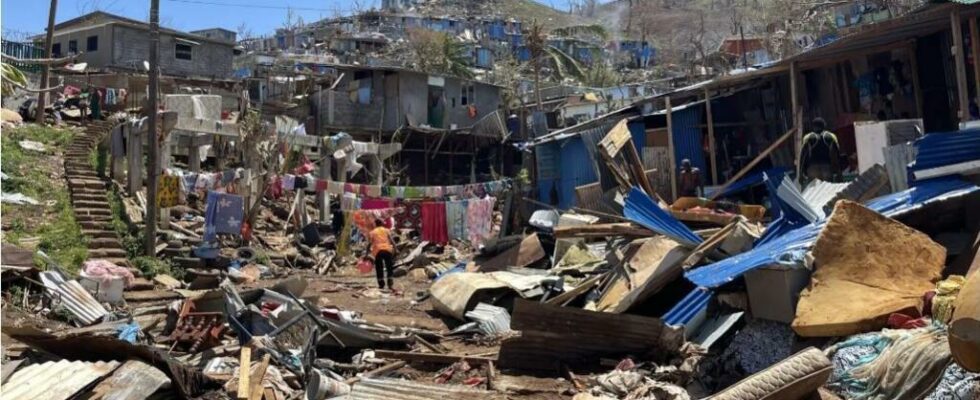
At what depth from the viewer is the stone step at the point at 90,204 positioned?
1767 centimetres

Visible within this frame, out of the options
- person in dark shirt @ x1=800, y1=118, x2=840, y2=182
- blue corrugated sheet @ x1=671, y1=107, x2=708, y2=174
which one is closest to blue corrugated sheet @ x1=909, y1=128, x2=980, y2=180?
person in dark shirt @ x1=800, y1=118, x2=840, y2=182

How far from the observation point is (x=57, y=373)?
21.3 ft

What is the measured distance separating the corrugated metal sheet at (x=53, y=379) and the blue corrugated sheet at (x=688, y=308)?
5.10m

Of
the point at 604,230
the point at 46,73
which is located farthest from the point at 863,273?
the point at 46,73

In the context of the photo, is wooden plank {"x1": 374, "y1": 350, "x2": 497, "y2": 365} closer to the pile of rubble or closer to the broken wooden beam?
the pile of rubble

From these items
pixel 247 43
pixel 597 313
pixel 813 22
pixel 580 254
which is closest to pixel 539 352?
pixel 597 313

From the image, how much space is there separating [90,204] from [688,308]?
14.8 metres

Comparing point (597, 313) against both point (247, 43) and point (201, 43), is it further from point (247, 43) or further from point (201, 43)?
point (247, 43)

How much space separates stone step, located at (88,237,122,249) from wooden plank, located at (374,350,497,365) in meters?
9.64

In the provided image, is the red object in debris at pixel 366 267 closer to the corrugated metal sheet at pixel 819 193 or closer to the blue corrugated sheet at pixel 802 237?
the corrugated metal sheet at pixel 819 193

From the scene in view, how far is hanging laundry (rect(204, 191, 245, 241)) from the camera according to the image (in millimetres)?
17906

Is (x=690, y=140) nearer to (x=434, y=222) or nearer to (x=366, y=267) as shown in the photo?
(x=434, y=222)

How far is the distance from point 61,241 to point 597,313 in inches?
463

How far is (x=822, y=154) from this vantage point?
10.4 metres
